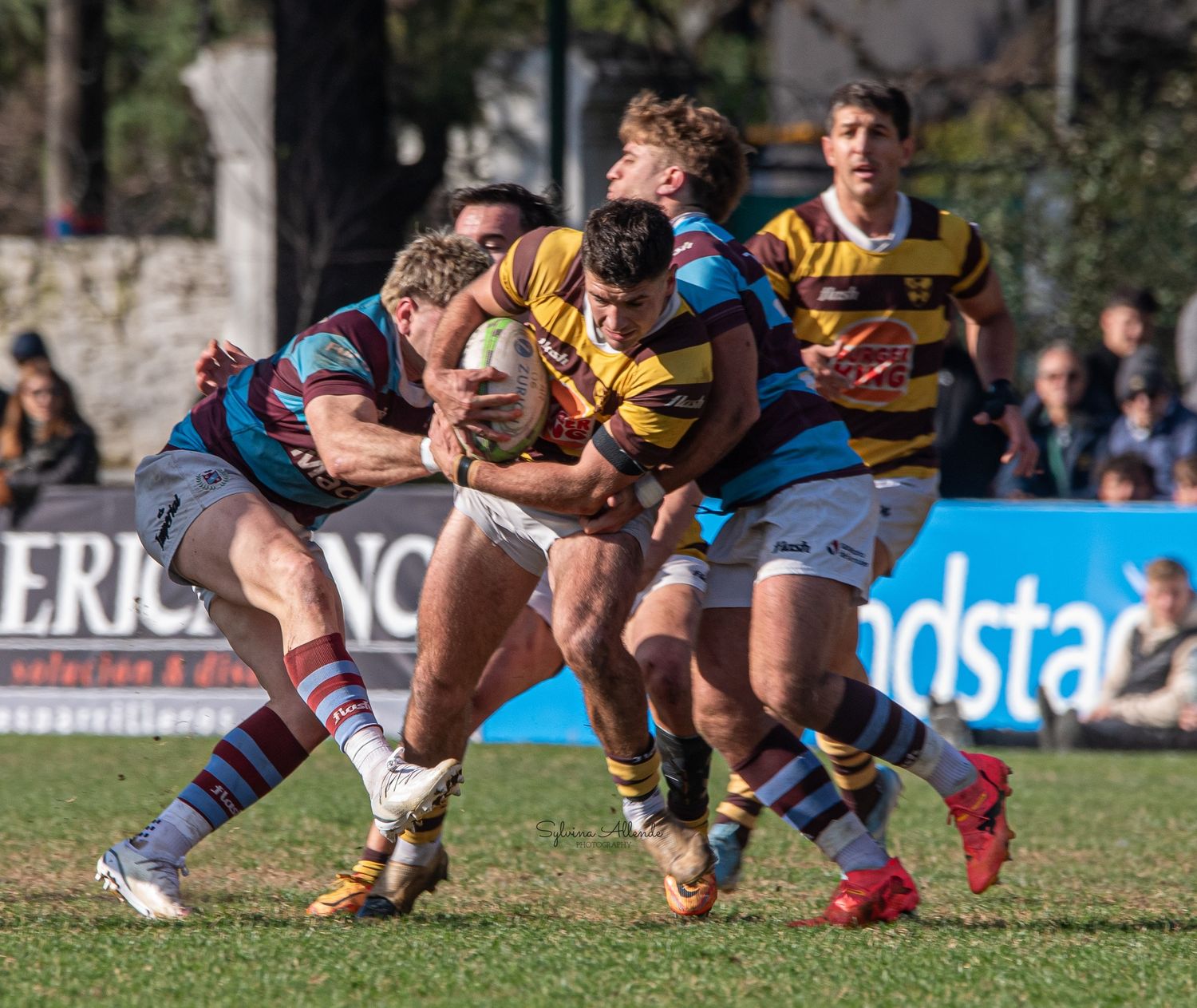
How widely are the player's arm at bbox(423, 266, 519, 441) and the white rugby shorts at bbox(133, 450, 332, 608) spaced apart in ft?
2.21

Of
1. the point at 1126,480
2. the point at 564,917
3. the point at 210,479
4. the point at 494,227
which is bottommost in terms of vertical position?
the point at 564,917

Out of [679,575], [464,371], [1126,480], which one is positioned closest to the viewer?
[464,371]

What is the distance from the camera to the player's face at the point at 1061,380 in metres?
10.5

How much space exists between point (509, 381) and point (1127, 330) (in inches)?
284

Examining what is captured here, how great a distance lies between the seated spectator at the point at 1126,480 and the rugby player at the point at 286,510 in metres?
5.67

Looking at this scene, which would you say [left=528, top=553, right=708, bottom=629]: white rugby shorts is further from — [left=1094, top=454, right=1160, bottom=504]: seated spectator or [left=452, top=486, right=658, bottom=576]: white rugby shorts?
[left=1094, top=454, right=1160, bottom=504]: seated spectator

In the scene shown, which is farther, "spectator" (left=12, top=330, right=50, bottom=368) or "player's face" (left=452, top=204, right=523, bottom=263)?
"spectator" (left=12, top=330, right=50, bottom=368)

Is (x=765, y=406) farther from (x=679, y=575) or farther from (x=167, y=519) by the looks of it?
(x=167, y=519)

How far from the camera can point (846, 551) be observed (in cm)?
488

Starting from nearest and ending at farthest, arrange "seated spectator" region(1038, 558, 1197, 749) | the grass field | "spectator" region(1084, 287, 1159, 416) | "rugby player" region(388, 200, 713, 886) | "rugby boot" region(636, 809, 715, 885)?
the grass field < "rugby player" region(388, 200, 713, 886) < "rugby boot" region(636, 809, 715, 885) < "seated spectator" region(1038, 558, 1197, 749) < "spectator" region(1084, 287, 1159, 416)

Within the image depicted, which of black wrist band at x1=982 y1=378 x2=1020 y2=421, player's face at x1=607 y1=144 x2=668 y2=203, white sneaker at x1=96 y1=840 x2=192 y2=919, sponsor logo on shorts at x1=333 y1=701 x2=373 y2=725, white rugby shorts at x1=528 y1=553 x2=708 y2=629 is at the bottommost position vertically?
white sneaker at x1=96 y1=840 x2=192 y2=919

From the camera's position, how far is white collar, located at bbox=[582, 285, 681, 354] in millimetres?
4594

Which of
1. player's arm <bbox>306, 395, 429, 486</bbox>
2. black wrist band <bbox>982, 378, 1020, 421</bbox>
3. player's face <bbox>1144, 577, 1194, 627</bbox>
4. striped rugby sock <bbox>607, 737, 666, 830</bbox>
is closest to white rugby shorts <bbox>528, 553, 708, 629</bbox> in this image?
striped rugby sock <bbox>607, 737, 666, 830</bbox>

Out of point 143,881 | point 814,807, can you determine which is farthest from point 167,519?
point 814,807
